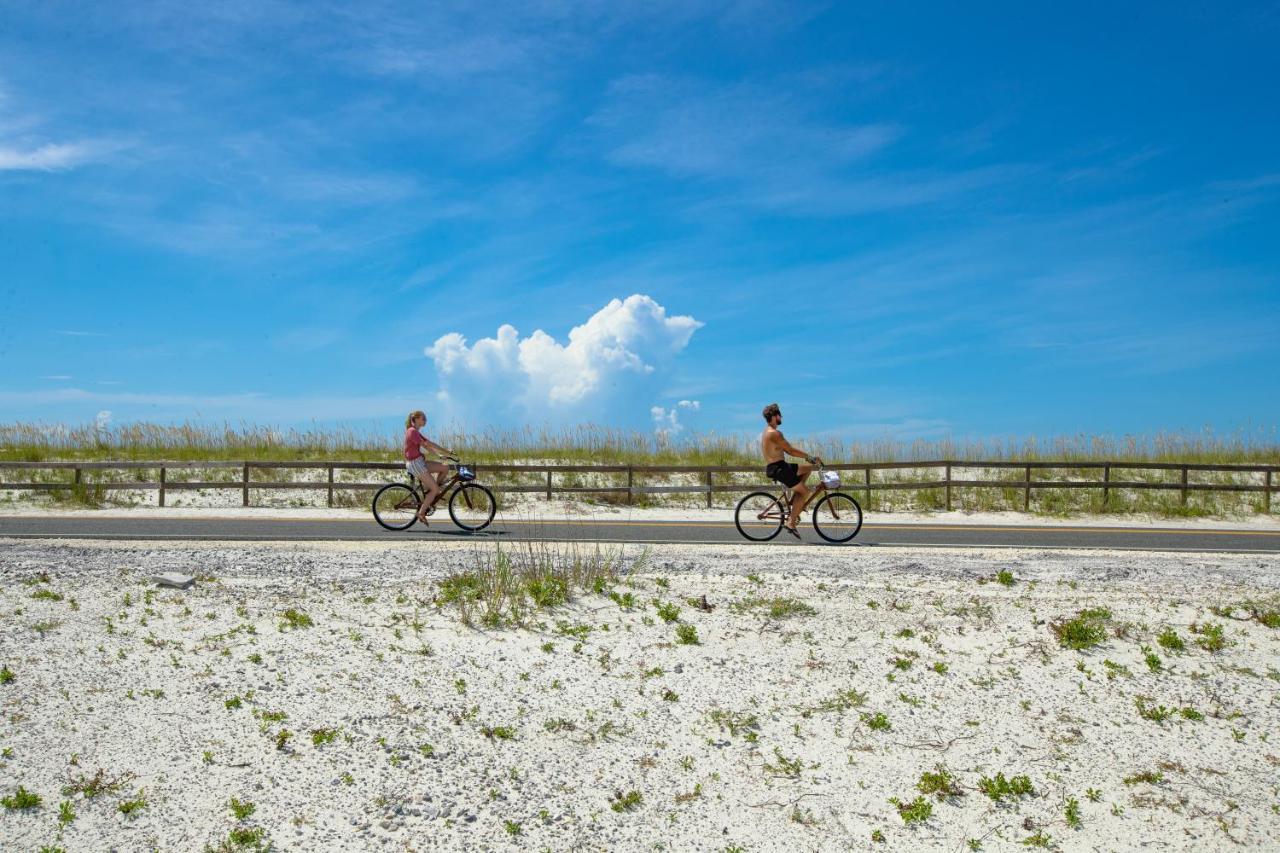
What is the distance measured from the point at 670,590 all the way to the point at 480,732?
361 cm

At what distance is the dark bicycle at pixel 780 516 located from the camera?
14.8 metres

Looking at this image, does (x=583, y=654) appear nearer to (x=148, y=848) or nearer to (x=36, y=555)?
(x=148, y=848)

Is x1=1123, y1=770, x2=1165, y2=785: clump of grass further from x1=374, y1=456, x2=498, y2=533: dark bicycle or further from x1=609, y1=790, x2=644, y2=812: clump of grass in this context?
x1=374, y1=456, x2=498, y2=533: dark bicycle

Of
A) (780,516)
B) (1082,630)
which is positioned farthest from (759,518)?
(1082,630)

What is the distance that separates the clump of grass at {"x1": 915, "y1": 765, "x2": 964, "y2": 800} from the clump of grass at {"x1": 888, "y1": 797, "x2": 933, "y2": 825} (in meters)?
0.13

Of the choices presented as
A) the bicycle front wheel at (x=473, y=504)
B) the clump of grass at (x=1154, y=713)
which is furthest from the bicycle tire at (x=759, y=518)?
the clump of grass at (x=1154, y=713)

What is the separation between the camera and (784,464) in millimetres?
14109

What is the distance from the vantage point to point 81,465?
2277 centimetres

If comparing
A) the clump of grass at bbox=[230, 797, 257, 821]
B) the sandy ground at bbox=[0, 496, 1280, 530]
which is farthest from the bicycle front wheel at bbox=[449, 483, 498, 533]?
the clump of grass at bbox=[230, 797, 257, 821]

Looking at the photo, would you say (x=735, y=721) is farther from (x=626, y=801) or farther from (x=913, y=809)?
(x=913, y=809)

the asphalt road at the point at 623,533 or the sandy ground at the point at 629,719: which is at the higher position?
the asphalt road at the point at 623,533

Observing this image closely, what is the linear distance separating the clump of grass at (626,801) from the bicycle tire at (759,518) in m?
8.77

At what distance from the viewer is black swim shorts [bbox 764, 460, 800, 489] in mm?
14047

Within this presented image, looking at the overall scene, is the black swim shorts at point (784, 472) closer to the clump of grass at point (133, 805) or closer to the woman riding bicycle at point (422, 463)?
the woman riding bicycle at point (422, 463)
